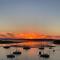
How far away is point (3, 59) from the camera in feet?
116

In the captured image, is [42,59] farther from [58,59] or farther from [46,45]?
[46,45]

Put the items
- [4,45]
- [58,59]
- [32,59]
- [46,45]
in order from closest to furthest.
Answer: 1. [58,59]
2. [32,59]
3. [4,45]
4. [46,45]

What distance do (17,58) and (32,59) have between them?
8.04 feet

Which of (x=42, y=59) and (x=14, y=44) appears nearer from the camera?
(x=42, y=59)

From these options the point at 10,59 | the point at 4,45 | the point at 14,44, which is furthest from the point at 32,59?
the point at 14,44

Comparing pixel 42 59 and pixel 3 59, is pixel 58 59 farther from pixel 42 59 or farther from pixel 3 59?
pixel 3 59

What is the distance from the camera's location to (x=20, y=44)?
6178cm

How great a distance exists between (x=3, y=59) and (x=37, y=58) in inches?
227

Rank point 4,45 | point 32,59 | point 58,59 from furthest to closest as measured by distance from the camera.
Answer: point 4,45 < point 32,59 < point 58,59

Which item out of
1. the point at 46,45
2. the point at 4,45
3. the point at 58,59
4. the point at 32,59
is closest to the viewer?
the point at 58,59

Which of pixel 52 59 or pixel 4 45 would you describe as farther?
pixel 4 45

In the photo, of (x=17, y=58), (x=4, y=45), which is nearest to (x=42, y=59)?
(x=17, y=58)

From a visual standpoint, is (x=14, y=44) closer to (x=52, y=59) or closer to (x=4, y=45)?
(x=4, y=45)

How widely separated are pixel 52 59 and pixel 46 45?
24.2 metres
